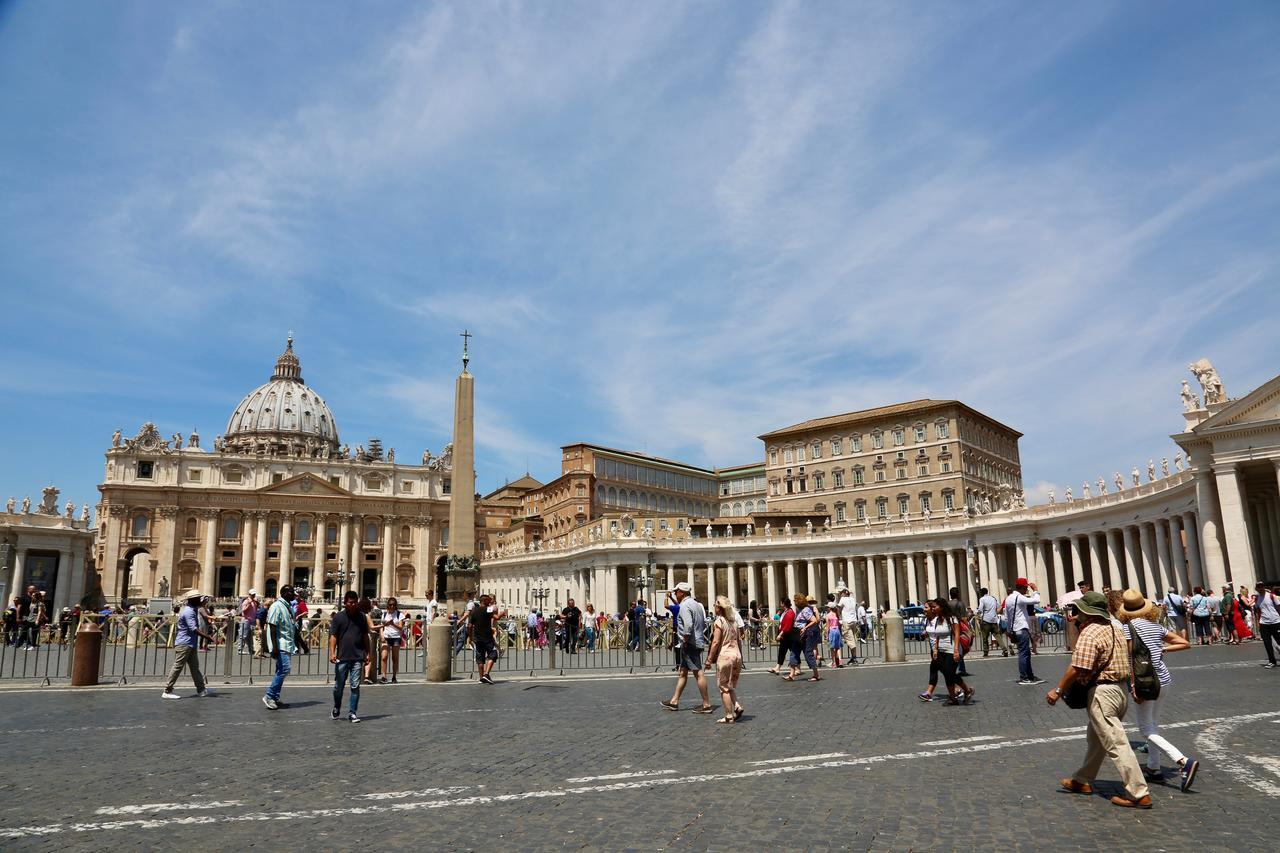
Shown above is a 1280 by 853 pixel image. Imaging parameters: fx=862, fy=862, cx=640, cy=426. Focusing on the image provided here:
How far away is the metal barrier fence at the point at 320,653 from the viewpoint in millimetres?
17281

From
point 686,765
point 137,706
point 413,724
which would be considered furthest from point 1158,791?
point 137,706

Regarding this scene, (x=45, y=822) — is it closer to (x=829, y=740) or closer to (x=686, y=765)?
(x=686, y=765)

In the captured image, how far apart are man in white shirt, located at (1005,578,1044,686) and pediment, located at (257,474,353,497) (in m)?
88.5

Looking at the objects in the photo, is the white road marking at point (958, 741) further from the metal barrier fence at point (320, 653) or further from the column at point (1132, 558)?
the column at point (1132, 558)

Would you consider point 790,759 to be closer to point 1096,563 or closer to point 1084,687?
point 1084,687

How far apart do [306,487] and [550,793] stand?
9487 centimetres

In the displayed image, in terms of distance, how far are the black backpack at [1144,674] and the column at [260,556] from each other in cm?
9496

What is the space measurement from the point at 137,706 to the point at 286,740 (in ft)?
14.9

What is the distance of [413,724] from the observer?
420 inches

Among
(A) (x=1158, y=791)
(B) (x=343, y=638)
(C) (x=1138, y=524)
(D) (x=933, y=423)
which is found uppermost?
(D) (x=933, y=423)

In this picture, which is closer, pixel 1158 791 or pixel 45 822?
pixel 45 822

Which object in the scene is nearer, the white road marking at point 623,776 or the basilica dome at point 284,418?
the white road marking at point 623,776

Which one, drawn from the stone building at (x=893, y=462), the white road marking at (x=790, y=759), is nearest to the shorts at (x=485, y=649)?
the white road marking at (x=790, y=759)

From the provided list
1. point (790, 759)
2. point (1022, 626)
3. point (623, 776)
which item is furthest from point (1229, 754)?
point (1022, 626)
